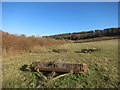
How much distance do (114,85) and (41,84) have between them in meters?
2.62

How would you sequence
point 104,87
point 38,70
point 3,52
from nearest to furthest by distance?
point 104,87 < point 38,70 < point 3,52

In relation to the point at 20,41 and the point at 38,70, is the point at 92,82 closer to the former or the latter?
the point at 38,70

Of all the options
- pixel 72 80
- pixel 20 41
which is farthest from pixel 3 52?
pixel 72 80

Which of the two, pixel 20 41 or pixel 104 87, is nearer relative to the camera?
pixel 104 87

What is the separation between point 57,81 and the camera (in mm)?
3180

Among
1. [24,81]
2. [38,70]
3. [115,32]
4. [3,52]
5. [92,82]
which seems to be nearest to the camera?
[92,82]

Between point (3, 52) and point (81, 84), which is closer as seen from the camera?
point (81, 84)

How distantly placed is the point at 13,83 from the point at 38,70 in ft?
3.56

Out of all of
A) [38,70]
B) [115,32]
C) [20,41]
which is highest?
[115,32]

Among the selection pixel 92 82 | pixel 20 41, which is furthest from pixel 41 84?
pixel 20 41

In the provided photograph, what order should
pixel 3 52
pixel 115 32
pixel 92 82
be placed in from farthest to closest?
pixel 115 32 → pixel 3 52 → pixel 92 82

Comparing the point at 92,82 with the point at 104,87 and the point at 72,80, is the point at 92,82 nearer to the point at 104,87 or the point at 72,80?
the point at 104,87

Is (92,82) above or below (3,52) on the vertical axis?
below

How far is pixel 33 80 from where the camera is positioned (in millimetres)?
3342
